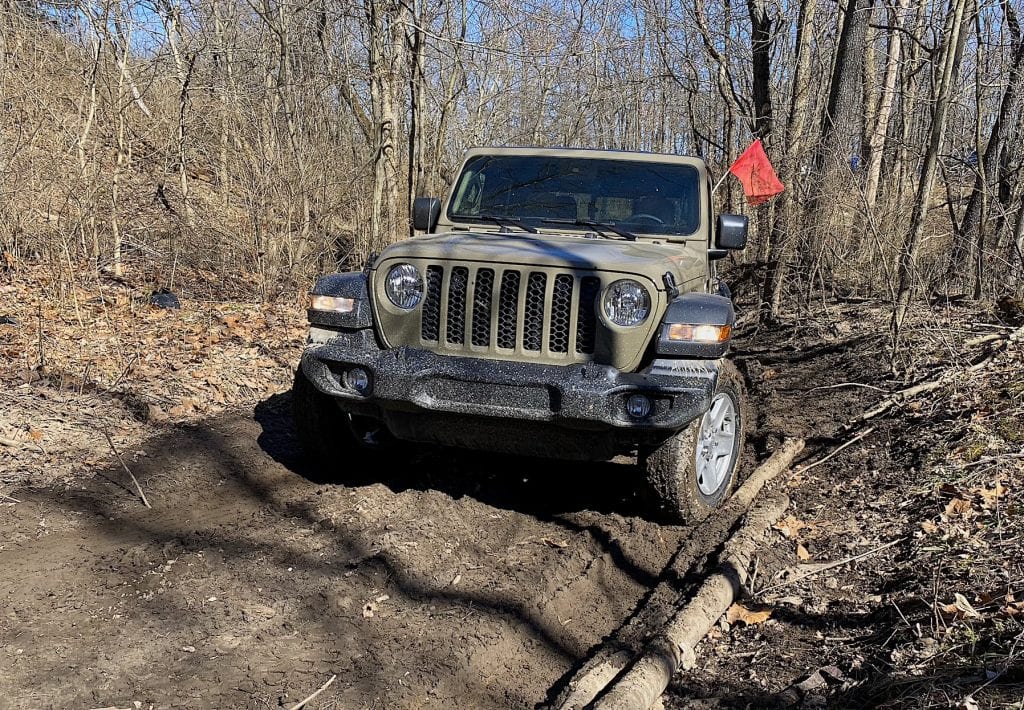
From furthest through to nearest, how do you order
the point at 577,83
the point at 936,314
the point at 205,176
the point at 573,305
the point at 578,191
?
1. the point at 577,83
2. the point at 205,176
3. the point at 936,314
4. the point at 578,191
5. the point at 573,305

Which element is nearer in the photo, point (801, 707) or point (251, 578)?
point (801, 707)

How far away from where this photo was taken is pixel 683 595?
149 inches

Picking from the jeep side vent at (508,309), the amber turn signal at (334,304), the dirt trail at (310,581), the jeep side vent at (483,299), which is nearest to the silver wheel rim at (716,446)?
the dirt trail at (310,581)

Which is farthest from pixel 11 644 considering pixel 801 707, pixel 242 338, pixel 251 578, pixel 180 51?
pixel 180 51

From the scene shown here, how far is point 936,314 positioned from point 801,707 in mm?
Result: 5149

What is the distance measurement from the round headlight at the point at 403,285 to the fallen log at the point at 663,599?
71.4 inches

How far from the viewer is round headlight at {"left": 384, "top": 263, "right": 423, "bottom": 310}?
4.36 meters

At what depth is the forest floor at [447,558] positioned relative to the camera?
3049mm

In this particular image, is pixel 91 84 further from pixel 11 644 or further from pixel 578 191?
pixel 11 644

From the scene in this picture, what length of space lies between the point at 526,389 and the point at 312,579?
48.8 inches

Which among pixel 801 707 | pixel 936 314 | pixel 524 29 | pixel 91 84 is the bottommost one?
pixel 801 707

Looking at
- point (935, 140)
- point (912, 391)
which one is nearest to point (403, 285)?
point (912, 391)

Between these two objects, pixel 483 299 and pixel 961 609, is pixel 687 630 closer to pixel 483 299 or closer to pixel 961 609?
pixel 961 609

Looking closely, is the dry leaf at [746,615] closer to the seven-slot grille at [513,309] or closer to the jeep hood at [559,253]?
the seven-slot grille at [513,309]
